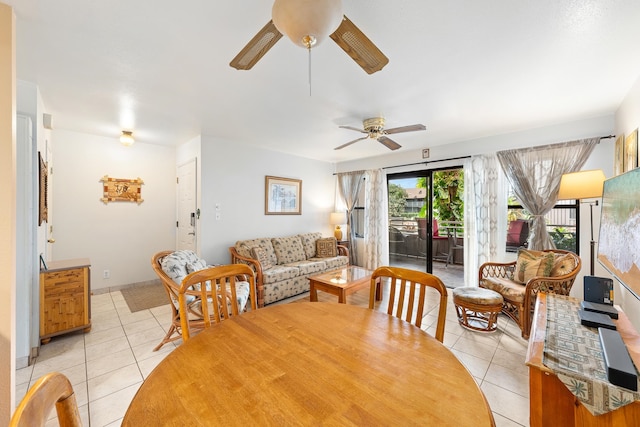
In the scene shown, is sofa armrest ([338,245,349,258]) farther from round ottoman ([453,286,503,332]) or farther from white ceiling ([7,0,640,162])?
white ceiling ([7,0,640,162])

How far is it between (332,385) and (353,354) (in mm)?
206

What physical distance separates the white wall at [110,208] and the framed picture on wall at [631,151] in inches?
228

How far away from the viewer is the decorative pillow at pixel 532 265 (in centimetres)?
292

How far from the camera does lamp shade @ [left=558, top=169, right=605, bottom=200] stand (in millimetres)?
2396

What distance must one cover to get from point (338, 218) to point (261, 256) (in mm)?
2209

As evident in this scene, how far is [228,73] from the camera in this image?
2.15 meters

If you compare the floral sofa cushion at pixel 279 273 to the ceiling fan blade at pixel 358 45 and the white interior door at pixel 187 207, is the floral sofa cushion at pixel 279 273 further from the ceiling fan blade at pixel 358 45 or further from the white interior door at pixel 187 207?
the ceiling fan blade at pixel 358 45

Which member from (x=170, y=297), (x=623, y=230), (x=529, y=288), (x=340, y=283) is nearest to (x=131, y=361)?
(x=170, y=297)

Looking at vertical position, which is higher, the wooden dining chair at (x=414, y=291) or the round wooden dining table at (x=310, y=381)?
the wooden dining chair at (x=414, y=291)

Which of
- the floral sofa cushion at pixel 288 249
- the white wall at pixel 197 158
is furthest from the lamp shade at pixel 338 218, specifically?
the white wall at pixel 197 158

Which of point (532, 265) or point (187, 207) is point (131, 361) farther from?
point (532, 265)

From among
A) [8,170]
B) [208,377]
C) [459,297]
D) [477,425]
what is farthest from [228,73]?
[459,297]

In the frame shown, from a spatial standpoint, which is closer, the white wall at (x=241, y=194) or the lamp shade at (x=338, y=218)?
the white wall at (x=241, y=194)

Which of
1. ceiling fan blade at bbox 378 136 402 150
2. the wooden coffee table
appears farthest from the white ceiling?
the wooden coffee table
